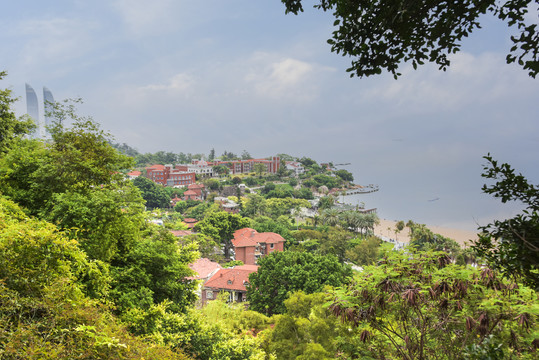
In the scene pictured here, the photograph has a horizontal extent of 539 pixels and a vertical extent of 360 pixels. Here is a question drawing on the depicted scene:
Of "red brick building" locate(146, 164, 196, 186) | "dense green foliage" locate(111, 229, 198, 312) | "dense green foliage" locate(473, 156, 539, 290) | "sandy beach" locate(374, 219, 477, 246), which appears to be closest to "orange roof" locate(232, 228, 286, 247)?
"sandy beach" locate(374, 219, 477, 246)

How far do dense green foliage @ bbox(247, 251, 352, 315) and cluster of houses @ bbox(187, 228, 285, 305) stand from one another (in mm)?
1717

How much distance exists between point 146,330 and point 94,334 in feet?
13.1

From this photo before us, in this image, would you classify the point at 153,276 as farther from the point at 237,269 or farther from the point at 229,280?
the point at 237,269

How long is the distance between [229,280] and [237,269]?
1.34 meters

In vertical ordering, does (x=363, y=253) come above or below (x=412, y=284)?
below

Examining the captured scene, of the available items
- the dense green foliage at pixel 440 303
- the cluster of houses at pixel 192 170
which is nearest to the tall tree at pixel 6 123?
the dense green foliage at pixel 440 303

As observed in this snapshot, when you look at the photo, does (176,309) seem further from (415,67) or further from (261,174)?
(261,174)

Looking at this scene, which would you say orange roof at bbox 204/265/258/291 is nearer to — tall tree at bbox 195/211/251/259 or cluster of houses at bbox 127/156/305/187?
tall tree at bbox 195/211/251/259

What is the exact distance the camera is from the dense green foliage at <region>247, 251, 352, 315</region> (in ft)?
48.6

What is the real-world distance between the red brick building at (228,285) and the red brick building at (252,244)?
600 centimetres

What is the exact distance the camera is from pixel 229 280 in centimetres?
1934

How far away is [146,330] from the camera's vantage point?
240 inches

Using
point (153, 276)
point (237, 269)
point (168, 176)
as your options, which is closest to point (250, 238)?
point (237, 269)

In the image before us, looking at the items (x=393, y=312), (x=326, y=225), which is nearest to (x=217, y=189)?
(x=326, y=225)
